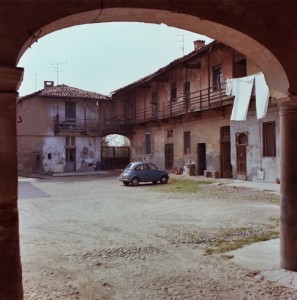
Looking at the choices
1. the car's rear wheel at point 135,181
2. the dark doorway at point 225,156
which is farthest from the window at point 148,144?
the car's rear wheel at point 135,181

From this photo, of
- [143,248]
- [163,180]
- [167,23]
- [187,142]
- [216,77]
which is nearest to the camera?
[167,23]

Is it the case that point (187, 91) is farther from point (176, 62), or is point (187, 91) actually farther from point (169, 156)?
point (169, 156)

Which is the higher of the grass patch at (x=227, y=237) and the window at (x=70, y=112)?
the window at (x=70, y=112)

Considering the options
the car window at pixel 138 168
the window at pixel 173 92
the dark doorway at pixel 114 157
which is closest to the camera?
the car window at pixel 138 168

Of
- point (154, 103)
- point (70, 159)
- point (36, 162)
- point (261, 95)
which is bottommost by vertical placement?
point (36, 162)

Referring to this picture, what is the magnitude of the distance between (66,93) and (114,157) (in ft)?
25.4

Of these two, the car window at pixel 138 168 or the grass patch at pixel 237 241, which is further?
the car window at pixel 138 168

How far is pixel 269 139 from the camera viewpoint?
1809 cm

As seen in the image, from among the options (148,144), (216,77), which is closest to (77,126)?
(148,144)

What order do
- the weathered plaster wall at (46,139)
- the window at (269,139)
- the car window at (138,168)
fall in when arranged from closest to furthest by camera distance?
the window at (269,139), the car window at (138,168), the weathered plaster wall at (46,139)

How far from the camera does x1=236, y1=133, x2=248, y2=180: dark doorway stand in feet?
65.1

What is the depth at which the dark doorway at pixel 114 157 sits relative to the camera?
36.5 metres

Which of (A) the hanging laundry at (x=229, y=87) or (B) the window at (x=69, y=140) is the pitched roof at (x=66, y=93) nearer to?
(B) the window at (x=69, y=140)

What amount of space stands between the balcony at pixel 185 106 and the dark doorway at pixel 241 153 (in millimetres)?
1972
